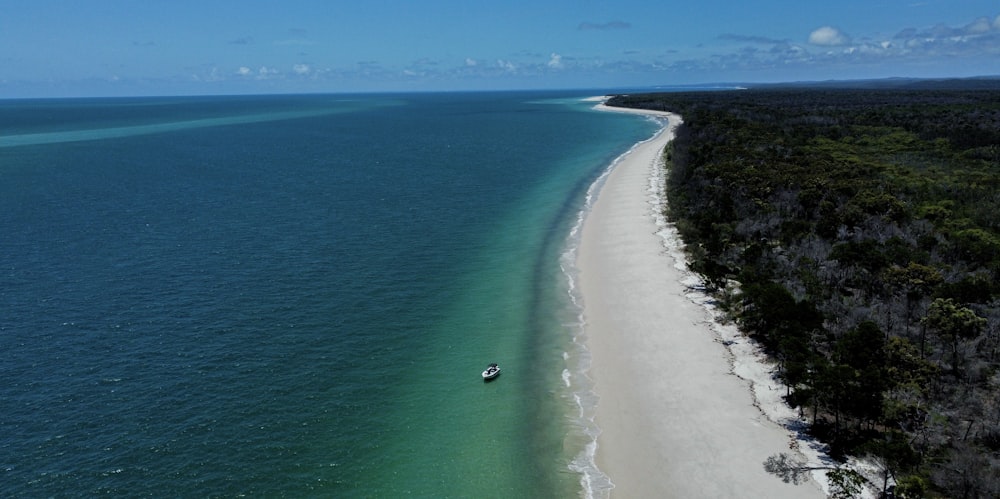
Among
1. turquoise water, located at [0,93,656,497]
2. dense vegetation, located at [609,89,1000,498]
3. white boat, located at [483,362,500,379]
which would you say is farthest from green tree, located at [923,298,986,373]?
white boat, located at [483,362,500,379]

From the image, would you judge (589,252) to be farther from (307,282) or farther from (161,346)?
(161,346)

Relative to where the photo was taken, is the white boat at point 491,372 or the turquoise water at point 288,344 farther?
the white boat at point 491,372

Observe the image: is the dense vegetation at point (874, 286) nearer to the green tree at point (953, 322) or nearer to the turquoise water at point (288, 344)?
the green tree at point (953, 322)

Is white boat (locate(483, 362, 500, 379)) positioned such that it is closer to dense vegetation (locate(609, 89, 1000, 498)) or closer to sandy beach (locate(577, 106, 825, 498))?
sandy beach (locate(577, 106, 825, 498))

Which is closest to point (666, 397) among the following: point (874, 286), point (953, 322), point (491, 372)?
point (491, 372)

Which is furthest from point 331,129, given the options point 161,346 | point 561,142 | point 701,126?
point 161,346

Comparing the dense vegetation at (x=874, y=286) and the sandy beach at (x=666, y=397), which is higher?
the dense vegetation at (x=874, y=286)

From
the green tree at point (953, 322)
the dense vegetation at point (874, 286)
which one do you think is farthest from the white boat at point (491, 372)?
the green tree at point (953, 322)

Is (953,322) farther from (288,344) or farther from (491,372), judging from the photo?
(288,344)
